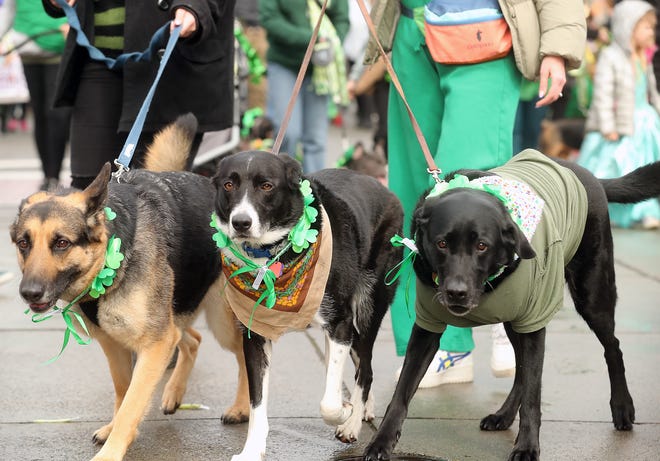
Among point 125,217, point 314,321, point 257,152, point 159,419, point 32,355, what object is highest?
point 257,152

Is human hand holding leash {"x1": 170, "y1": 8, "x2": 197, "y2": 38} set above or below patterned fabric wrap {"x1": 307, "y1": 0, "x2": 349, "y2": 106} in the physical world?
above

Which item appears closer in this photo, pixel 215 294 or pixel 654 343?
pixel 215 294

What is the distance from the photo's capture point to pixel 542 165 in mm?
4352

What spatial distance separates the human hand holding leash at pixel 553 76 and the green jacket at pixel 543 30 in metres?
0.04

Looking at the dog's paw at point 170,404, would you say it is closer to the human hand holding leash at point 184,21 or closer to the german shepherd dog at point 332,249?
the german shepherd dog at point 332,249

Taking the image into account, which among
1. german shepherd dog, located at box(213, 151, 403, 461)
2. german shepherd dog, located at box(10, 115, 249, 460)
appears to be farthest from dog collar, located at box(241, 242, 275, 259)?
german shepherd dog, located at box(10, 115, 249, 460)

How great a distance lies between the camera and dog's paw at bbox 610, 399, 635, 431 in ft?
14.6

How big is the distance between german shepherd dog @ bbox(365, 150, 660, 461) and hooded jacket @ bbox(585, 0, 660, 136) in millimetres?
6612

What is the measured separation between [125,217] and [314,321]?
862 mm

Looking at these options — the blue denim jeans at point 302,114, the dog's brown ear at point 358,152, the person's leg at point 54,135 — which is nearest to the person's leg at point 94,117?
A: the person's leg at point 54,135

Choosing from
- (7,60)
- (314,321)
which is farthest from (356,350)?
(7,60)

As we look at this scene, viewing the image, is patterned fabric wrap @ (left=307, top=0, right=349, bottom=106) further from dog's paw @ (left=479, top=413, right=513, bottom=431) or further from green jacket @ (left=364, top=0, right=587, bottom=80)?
dog's paw @ (left=479, top=413, right=513, bottom=431)

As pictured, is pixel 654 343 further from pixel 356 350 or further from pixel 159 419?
pixel 159 419

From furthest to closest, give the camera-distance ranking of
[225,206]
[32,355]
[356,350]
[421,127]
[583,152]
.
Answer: [583,152]
[32,355]
[421,127]
[356,350]
[225,206]
